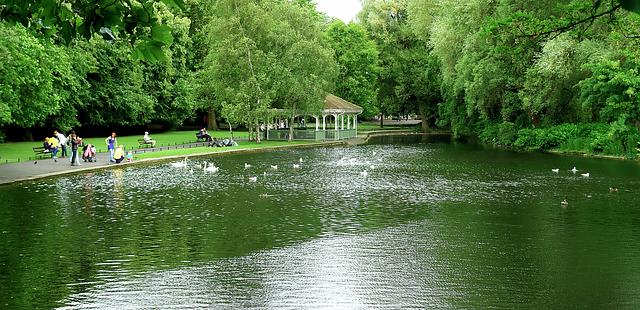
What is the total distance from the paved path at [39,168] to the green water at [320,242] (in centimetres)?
127

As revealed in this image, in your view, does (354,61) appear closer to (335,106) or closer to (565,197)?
(335,106)

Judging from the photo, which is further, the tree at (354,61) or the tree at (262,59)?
the tree at (354,61)

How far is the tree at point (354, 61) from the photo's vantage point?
76750mm

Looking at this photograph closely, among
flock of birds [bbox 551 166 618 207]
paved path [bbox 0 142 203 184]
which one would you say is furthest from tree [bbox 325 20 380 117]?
flock of birds [bbox 551 166 618 207]

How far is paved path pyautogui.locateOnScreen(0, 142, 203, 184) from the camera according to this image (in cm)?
2888

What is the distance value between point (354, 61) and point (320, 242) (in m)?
61.5

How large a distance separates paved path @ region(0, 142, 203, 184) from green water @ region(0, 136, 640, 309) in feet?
4.16

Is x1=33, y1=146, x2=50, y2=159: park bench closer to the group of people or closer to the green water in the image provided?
the group of people

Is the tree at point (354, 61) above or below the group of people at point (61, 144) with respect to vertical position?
above

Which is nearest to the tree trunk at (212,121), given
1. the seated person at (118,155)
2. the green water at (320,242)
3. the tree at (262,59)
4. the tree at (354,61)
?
the tree at (354,61)

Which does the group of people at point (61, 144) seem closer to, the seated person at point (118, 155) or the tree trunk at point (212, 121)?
the seated person at point (118, 155)

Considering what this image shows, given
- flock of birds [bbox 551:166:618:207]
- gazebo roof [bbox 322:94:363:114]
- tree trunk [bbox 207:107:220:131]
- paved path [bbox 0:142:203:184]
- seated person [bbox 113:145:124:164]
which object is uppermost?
gazebo roof [bbox 322:94:363:114]

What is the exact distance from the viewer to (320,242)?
54.9 ft

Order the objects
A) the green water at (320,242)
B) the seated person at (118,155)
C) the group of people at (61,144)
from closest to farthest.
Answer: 1. the green water at (320,242)
2. the group of people at (61,144)
3. the seated person at (118,155)
